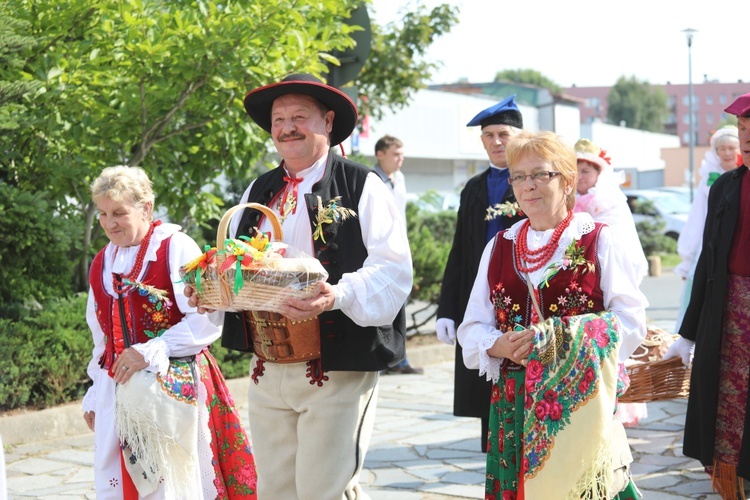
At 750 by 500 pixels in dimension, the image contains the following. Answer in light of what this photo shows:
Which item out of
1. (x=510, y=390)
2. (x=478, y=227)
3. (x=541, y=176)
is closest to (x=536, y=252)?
(x=541, y=176)

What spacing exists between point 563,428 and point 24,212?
480 cm

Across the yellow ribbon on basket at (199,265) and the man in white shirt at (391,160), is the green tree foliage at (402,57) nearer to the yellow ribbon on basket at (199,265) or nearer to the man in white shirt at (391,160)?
the man in white shirt at (391,160)

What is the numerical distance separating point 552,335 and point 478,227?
2093 millimetres

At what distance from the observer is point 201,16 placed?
23.3 feet

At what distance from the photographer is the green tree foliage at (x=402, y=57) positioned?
1215 cm

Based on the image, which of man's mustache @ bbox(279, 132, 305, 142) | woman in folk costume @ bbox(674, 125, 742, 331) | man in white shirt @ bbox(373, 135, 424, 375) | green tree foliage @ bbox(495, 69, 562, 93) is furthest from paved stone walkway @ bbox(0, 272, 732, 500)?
green tree foliage @ bbox(495, 69, 562, 93)

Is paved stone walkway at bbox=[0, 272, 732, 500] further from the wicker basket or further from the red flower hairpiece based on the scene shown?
the red flower hairpiece

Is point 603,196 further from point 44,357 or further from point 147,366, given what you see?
point 44,357

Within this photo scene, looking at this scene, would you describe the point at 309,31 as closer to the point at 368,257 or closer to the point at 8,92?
the point at 8,92

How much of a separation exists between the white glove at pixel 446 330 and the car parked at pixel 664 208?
19.5m

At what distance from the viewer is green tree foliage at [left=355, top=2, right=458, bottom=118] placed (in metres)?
12.1

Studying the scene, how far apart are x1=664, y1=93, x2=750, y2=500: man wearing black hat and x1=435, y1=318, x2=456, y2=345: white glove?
1.19 m

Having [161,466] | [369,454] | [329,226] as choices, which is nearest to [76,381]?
Result: [369,454]

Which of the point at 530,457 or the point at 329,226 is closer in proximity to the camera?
the point at 530,457
